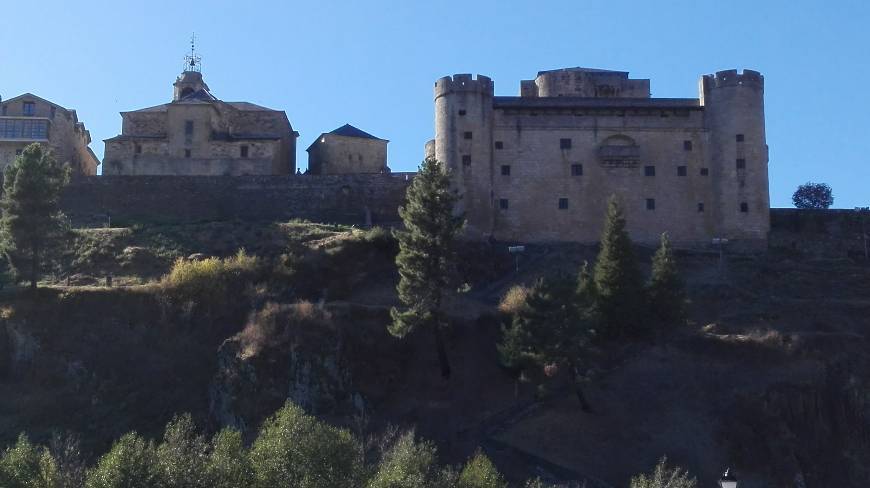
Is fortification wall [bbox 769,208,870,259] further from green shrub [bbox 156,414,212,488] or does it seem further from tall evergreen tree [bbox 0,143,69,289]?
green shrub [bbox 156,414,212,488]

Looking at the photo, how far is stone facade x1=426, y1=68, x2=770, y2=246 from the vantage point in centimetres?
6106

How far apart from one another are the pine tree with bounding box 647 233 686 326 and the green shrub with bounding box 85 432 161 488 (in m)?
24.3

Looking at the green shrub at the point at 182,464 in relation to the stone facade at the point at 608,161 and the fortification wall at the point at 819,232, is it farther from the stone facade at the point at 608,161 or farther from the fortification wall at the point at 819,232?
the fortification wall at the point at 819,232

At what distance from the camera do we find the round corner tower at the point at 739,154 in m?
61.1

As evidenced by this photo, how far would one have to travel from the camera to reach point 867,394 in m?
43.0

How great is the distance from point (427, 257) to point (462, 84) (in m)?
19.1

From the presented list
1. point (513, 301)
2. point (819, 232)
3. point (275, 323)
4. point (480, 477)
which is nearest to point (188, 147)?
point (275, 323)

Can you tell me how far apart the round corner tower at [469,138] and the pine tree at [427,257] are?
14.0m

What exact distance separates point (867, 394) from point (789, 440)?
417 cm

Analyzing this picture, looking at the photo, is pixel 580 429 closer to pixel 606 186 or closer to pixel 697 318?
pixel 697 318

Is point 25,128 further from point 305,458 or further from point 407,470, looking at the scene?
point 407,470

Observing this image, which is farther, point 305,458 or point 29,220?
point 29,220

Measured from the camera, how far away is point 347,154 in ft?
228

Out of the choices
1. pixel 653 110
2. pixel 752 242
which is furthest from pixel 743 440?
pixel 653 110
